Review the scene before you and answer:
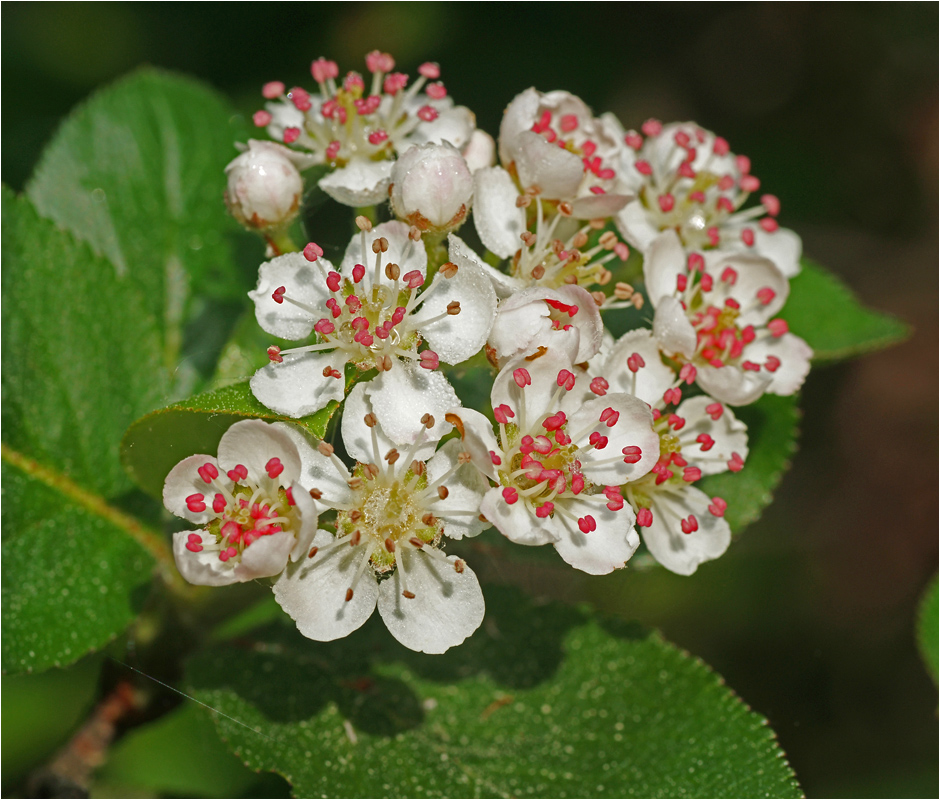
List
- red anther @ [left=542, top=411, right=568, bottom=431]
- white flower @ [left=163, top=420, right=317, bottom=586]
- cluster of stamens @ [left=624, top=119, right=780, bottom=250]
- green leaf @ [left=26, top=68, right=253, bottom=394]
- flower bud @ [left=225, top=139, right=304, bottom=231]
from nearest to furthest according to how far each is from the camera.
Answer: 1. white flower @ [left=163, top=420, right=317, bottom=586]
2. red anther @ [left=542, top=411, right=568, bottom=431]
3. flower bud @ [left=225, top=139, right=304, bottom=231]
4. cluster of stamens @ [left=624, top=119, right=780, bottom=250]
5. green leaf @ [left=26, top=68, right=253, bottom=394]

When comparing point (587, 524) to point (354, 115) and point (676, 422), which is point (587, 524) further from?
point (354, 115)

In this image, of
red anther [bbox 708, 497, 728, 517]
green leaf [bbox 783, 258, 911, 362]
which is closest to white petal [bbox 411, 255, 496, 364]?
red anther [bbox 708, 497, 728, 517]

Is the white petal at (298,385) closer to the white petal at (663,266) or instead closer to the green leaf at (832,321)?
the white petal at (663,266)

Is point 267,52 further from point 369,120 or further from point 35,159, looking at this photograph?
point 369,120

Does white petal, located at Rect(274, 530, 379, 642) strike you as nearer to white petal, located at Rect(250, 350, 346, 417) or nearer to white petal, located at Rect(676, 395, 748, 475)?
white petal, located at Rect(250, 350, 346, 417)

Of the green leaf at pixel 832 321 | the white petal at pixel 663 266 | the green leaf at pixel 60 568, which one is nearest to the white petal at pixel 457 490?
the white petal at pixel 663 266

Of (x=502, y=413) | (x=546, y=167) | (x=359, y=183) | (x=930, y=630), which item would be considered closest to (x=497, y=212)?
(x=546, y=167)
